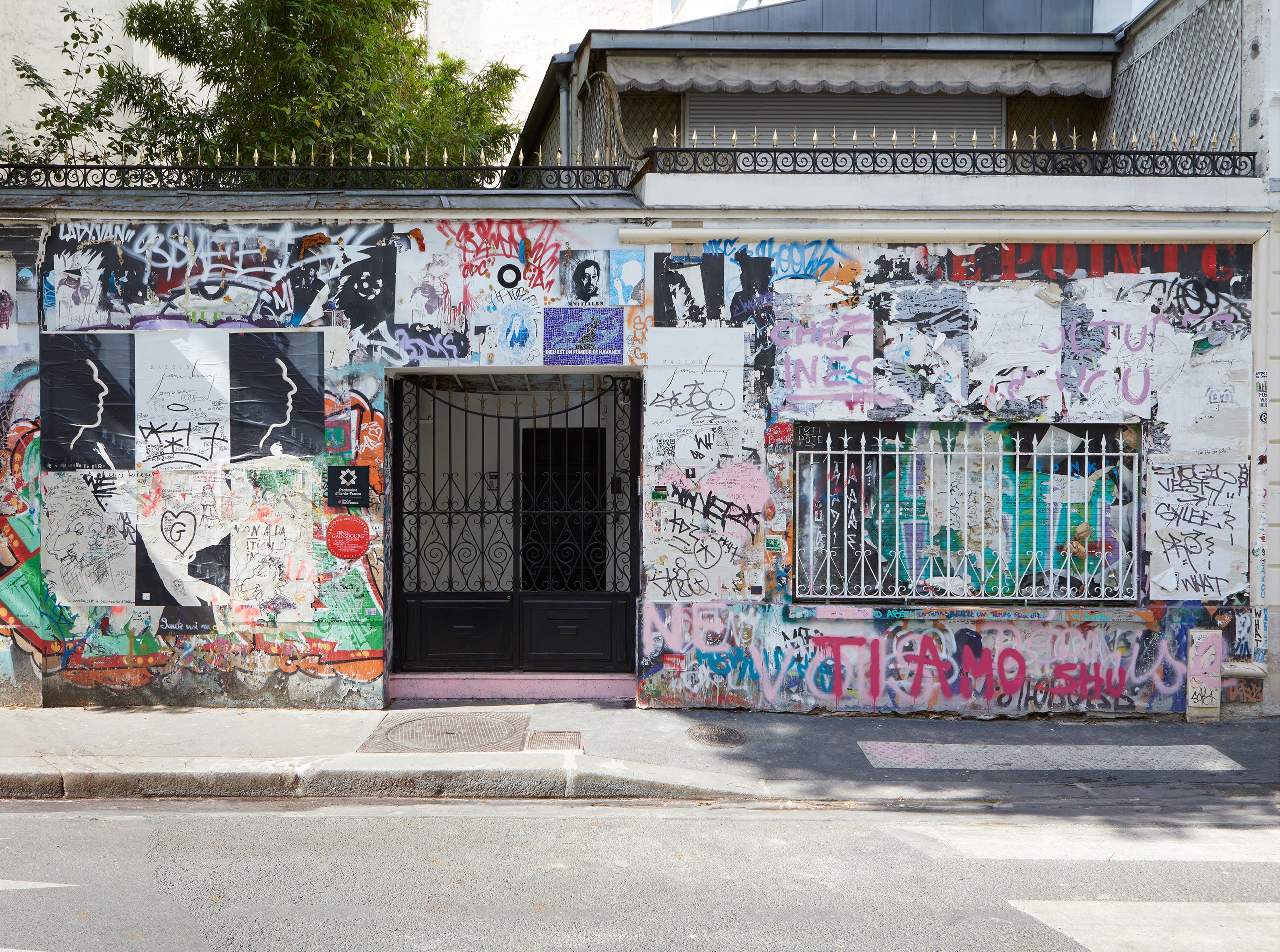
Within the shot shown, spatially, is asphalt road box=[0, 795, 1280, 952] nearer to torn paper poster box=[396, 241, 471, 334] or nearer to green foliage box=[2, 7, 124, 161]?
torn paper poster box=[396, 241, 471, 334]

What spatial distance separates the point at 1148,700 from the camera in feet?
23.2

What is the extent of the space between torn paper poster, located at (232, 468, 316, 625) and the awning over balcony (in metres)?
4.67

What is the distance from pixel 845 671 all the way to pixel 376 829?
3.61m

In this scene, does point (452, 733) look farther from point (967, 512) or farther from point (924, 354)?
point (924, 354)

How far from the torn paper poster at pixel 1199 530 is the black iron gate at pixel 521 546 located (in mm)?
3893

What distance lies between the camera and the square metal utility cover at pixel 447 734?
Result: 20.2ft

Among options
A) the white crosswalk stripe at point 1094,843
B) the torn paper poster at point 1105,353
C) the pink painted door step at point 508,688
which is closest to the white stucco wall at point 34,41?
the pink painted door step at point 508,688

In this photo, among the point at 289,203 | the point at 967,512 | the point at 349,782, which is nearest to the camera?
the point at 349,782

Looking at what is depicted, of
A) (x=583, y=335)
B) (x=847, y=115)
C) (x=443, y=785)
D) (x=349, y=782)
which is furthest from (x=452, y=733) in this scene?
(x=847, y=115)

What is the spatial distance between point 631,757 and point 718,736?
783mm

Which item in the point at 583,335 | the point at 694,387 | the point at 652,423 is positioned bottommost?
the point at 652,423

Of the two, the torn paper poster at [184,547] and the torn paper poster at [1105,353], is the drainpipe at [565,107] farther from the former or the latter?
the torn paper poster at [1105,353]

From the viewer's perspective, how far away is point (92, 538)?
7133 millimetres

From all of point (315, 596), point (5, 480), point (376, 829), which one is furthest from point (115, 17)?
point (376, 829)
